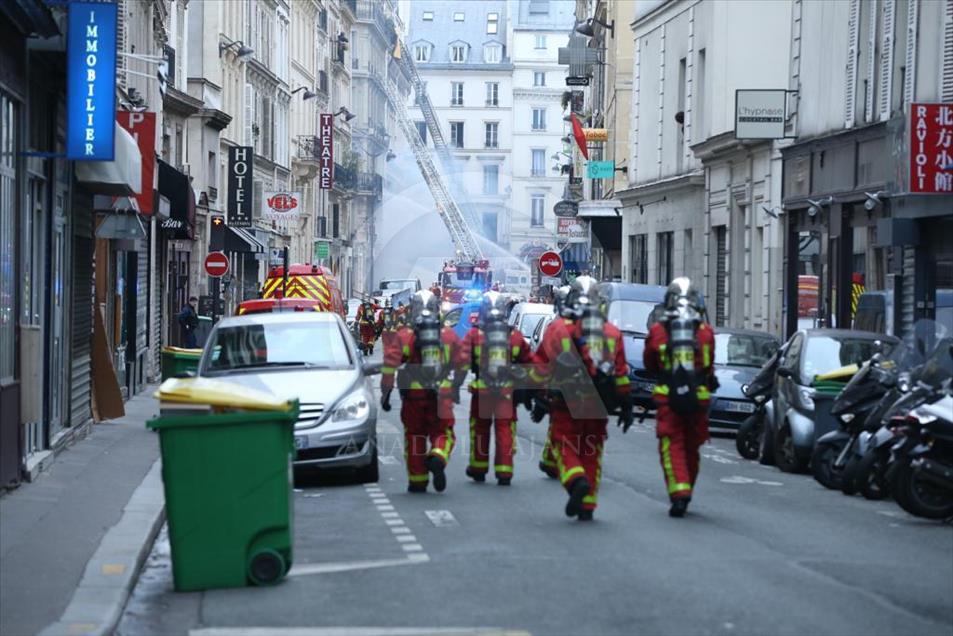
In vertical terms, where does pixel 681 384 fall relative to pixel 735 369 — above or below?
above

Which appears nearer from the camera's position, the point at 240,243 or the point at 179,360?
the point at 179,360

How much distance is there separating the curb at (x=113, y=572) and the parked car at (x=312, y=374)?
5.84 feet

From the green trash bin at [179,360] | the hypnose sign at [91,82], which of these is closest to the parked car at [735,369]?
the green trash bin at [179,360]

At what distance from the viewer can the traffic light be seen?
147 feet

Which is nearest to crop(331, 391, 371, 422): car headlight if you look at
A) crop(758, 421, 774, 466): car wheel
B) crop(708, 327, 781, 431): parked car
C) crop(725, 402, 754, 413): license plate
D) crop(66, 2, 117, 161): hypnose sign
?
crop(66, 2, 117, 161): hypnose sign

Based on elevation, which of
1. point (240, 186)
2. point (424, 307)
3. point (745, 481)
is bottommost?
point (745, 481)

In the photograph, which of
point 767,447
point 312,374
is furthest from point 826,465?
point 312,374

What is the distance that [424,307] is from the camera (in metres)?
16.0

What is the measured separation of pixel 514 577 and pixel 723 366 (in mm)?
14647

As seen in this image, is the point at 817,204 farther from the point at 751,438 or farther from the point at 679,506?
the point at 679,506

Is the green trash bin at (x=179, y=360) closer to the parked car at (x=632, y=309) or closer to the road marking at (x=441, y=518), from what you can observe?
the parked car at (x=632, y=309)

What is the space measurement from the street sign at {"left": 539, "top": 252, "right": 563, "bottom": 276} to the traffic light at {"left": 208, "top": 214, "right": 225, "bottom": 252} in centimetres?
868

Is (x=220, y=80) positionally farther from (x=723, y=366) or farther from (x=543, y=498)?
(x=543, y=498)

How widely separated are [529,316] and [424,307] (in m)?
18.6
